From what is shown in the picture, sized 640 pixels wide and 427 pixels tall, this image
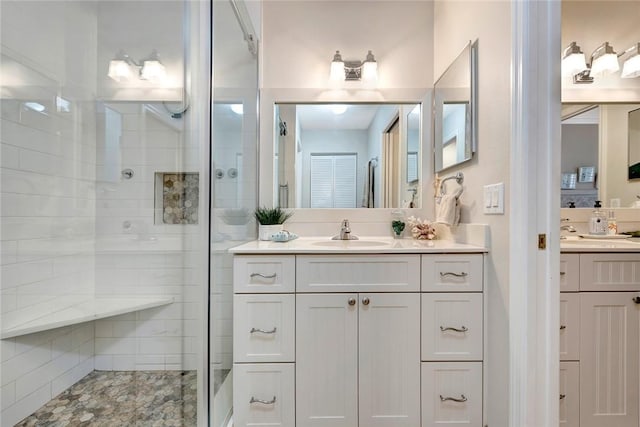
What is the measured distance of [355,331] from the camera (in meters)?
1.33

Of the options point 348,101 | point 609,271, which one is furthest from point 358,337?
point 348,101

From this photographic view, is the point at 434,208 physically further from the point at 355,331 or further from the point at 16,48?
the point at 16,48

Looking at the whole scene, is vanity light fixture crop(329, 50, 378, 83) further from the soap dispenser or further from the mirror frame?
the soap dispenser

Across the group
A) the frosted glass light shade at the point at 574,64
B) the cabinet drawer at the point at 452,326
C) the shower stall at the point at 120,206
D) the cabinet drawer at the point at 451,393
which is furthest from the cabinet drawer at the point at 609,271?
the shower stall at the point at 120,206

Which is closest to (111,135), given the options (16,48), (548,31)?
(16,48)

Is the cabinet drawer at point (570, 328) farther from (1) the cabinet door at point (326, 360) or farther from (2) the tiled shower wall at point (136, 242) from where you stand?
(2) the tiled shower wall at point (136, 242)

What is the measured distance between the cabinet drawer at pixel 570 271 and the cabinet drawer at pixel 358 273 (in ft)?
2.11

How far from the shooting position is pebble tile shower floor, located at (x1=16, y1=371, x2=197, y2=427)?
4.04ft

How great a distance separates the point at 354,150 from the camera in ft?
6.56

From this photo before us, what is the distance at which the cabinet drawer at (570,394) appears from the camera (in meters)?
1.32

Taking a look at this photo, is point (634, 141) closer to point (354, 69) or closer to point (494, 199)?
point (494, 199)

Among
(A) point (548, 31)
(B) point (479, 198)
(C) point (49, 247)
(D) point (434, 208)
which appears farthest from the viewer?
(D) point (434, 208)

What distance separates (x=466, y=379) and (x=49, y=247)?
1923mm

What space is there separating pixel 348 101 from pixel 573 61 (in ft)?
4.62
